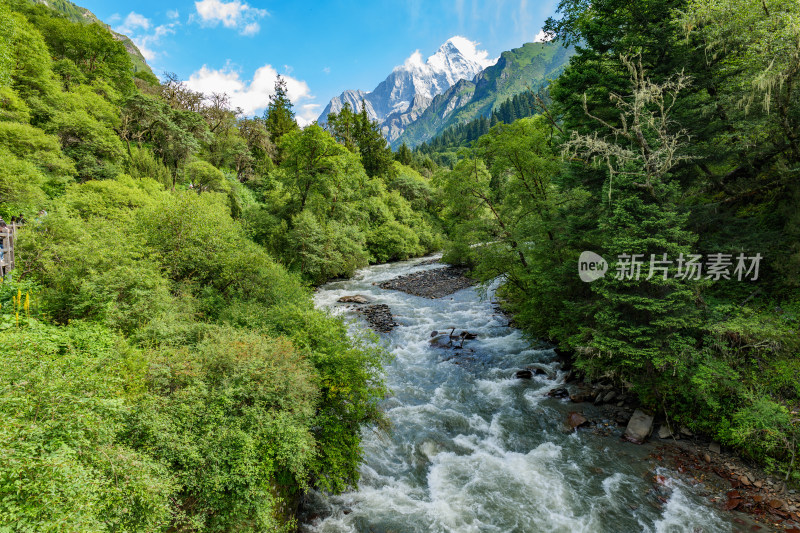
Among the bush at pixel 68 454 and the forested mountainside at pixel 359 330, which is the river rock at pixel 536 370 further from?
the bush at pixel 68 454

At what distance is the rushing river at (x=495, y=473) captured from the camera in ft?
21.1

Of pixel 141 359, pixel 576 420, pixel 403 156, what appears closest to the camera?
pixel 141 359

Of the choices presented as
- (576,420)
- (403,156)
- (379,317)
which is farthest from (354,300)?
(403,156)

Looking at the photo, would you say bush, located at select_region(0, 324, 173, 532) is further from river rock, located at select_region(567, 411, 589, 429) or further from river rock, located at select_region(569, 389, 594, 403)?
river rock, located at select_region(569, 389, 594, 403)

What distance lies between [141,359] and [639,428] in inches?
467

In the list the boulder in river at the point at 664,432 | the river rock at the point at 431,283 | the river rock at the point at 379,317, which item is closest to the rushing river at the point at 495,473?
the boulder in river at the point at 664,432

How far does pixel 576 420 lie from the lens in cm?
927

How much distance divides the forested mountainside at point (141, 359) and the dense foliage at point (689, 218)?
23.9 ft

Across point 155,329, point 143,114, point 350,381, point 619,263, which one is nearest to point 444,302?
point 619,263

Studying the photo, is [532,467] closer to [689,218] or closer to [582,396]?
[582,396]

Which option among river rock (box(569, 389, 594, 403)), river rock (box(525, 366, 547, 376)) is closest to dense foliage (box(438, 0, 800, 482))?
river rock (box(569, 389, 594, 403))

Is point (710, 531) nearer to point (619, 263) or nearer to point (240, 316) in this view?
point (619, 263)

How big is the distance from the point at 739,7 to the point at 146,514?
17.0 meters

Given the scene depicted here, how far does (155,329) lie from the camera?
23.6 ft
